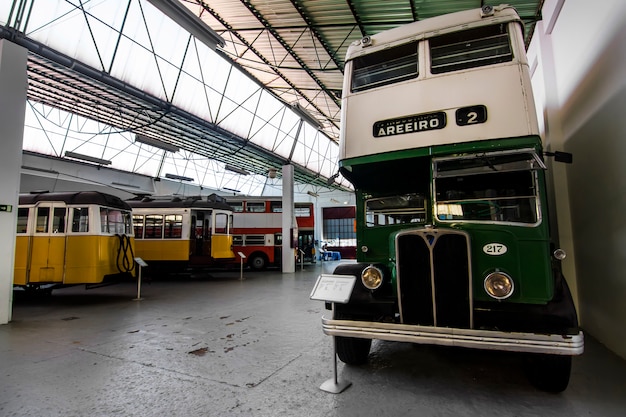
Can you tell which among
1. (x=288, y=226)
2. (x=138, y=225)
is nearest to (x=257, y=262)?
(x=288, y=226)

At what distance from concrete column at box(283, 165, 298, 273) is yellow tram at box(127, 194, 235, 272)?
2812mm

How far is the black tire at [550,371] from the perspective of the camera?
261cm

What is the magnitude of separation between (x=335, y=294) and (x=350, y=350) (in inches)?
37.6

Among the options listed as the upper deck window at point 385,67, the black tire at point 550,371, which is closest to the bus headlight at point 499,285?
the black tire at point 550,371

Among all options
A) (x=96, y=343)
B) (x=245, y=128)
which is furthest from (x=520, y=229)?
(x=245, y=128)

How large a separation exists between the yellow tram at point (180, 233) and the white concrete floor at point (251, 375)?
19.2 feet

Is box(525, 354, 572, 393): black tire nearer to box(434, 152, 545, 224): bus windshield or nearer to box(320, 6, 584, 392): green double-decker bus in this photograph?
box(320, 6, 584, 392): green double-decker bus

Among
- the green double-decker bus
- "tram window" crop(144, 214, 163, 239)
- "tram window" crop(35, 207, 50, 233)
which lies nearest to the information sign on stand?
the green double-decker bus

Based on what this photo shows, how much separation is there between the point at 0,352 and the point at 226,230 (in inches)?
329

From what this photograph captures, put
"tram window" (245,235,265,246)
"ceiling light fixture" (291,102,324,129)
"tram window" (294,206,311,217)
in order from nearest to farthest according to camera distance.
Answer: "ceiling light fixture" (291,102,324,129), "tram window" (245,235,265,246), "tram window" (294,206,311,217)

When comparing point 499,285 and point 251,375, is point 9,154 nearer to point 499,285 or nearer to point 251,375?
point 251,375

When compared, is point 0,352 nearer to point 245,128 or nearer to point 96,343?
point 96,343

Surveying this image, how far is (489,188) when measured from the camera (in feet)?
9.84

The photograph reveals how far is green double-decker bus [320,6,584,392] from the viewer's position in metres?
2.61
